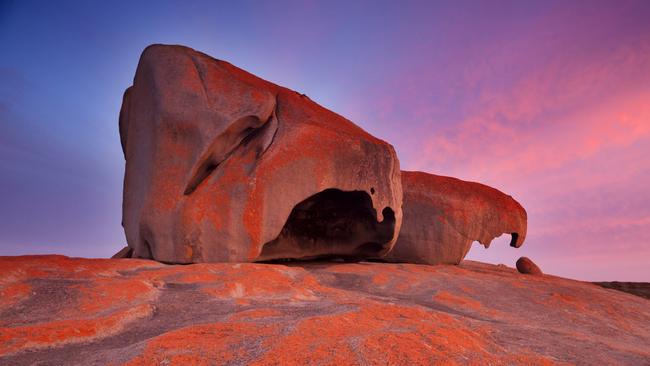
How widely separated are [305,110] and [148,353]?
567 centimetres

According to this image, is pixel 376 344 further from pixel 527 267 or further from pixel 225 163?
pixel 527 267

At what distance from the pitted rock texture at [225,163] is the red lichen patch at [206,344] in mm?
3589

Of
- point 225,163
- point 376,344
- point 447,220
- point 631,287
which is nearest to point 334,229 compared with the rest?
point 225,163

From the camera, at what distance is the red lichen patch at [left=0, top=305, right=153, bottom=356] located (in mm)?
2441

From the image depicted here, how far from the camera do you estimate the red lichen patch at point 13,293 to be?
10.2 feet

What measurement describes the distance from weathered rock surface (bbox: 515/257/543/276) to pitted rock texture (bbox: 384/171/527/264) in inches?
45.1

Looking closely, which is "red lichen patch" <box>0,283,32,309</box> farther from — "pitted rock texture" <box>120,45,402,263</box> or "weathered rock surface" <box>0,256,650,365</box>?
"pitted rock texture" <box>120,45,402,263</box>

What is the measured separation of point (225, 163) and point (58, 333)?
4068 millimetres

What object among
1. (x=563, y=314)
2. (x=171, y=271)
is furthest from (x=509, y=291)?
(x=171, y=271)

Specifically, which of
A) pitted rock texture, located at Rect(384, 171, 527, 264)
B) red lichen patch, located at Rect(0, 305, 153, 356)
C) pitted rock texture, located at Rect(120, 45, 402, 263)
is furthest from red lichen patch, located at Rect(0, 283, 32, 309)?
pitted rock texture, located at Rect(384, 171, 527, 264)

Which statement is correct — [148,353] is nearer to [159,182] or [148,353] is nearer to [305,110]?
[159,182]

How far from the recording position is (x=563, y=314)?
15.8 ft

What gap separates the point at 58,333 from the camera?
2.58 metres

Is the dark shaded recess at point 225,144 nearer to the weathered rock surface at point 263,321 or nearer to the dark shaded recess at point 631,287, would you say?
the weathered rock surface at point 263,321
